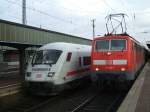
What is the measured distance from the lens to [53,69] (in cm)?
1516

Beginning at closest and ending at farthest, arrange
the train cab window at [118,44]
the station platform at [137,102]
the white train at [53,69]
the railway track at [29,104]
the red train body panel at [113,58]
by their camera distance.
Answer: the station platform at [137,102], the railway track at [29,104], the white train at [53,69], the red train body panel at [113,58], the train cab window at [118,44]

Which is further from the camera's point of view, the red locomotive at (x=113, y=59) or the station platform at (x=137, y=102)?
the red locomotive at (x=113, y=59)

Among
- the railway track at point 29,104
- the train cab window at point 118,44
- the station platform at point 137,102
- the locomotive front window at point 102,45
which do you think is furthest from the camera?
the locomotive front window at point 102,45

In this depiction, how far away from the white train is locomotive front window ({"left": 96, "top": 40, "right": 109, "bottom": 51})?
1504 millimetres

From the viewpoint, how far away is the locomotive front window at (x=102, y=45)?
16703 mm

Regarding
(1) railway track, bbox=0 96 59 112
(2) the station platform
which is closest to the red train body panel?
(2) the station platform

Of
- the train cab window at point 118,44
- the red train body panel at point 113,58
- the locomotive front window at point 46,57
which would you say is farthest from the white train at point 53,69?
the train cab window at point 118,44

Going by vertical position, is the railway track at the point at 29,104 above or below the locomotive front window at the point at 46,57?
below

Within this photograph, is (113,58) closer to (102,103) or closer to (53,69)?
(102,103)

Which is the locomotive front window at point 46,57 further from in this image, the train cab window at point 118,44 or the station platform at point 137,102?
the station platform at point 137,102

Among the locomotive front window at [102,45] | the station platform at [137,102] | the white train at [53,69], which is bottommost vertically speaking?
the station platform at [137,102]

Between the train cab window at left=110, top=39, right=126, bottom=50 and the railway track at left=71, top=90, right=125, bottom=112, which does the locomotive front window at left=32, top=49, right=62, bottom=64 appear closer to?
the railway track at left=71, top=90, right=125, bottom=112

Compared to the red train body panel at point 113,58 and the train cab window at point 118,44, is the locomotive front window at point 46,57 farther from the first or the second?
the train cab window at point 118,44

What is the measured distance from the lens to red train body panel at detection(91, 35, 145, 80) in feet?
51.7
